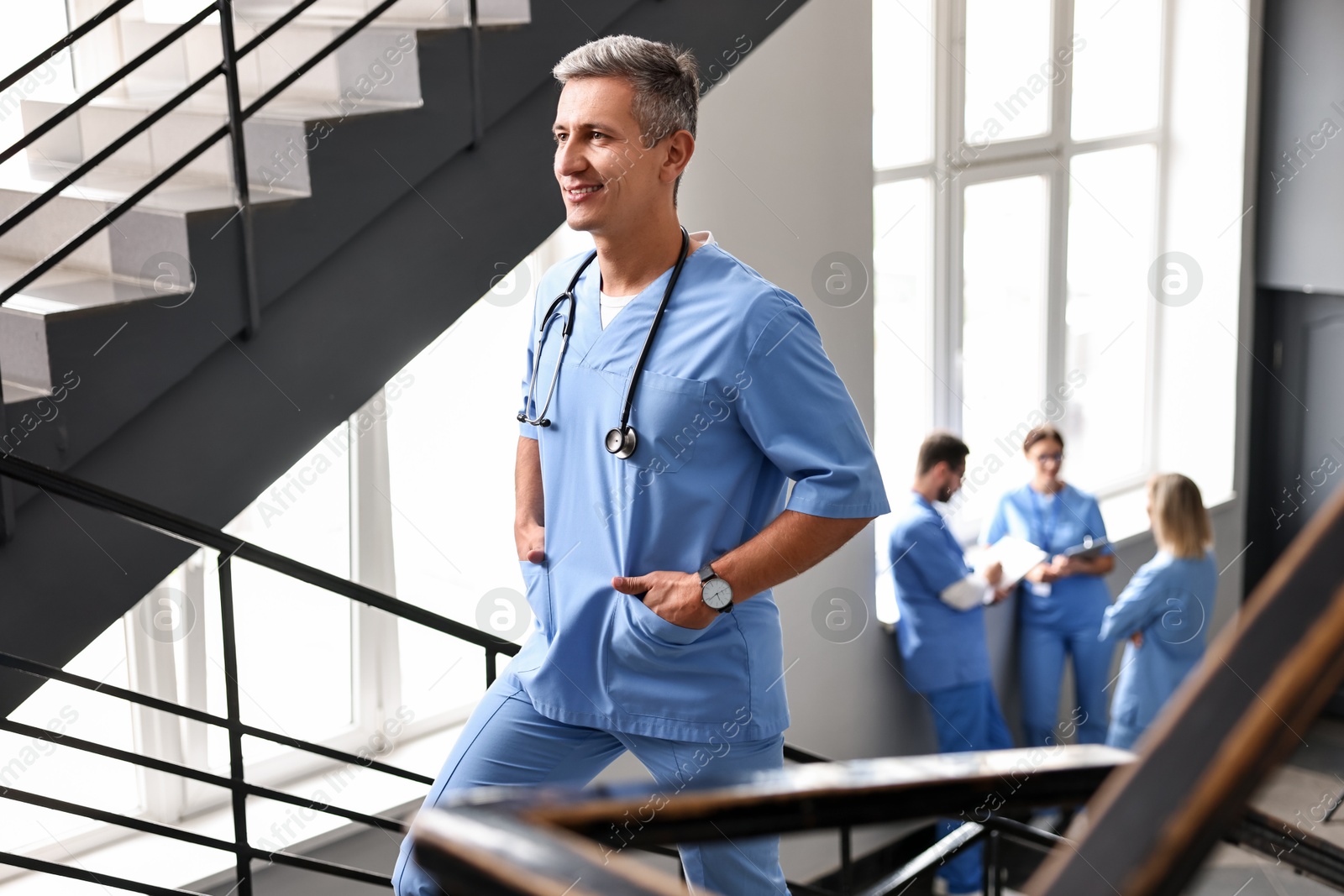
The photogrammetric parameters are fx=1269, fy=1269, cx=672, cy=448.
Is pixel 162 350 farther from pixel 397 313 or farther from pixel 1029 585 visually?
pixel 1029 585

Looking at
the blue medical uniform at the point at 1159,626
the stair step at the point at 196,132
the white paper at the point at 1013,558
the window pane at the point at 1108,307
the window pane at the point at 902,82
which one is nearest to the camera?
the stair step at the point at 196,132

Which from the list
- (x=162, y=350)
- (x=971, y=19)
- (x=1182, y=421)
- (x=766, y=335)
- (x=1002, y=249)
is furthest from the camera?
(x=1182, y=421)

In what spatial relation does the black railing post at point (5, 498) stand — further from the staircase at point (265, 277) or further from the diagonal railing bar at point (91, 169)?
the diagonal railing bar at point (91, 169)

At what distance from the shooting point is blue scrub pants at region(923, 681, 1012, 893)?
4.27 metres

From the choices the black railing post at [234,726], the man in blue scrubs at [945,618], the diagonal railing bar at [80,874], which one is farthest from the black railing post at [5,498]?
the man in blue scrubs at [945,618]

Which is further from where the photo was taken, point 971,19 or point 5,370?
point 971,19

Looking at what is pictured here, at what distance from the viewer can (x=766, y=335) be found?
1604 millimetres

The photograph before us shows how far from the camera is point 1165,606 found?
4.21 meters

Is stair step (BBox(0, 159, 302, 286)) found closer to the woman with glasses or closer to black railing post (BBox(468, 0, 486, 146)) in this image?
black railing post (BBox(468, 0, 486, 146))

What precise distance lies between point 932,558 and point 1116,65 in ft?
8.13

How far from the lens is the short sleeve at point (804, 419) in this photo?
1.59 m

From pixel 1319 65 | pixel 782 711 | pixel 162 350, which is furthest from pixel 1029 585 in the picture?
pixel 162 350

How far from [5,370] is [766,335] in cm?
107

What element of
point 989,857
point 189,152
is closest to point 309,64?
point 189,152
